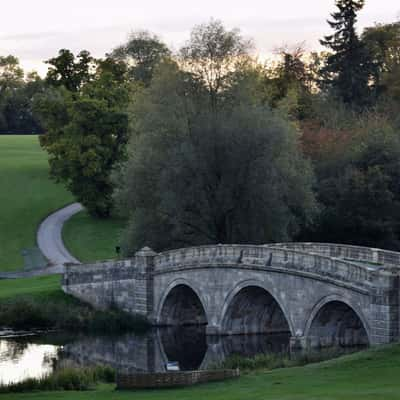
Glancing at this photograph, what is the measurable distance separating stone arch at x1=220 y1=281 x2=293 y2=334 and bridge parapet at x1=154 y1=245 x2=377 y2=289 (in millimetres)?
1545

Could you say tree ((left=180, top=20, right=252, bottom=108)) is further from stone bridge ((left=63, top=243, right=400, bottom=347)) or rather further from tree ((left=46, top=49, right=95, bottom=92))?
tree ((left=46, top=49, right=95, bottom=92))

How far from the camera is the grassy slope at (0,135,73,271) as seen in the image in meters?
76.4

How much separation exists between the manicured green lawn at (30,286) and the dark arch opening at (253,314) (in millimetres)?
11050

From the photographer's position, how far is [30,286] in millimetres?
59156

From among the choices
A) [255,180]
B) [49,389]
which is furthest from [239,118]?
[49,389]

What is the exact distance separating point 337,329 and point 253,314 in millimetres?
7205

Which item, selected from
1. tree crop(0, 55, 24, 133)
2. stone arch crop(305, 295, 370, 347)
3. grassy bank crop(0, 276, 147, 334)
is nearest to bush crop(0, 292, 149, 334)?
grassy bank crop(0, 276, 147, 334)

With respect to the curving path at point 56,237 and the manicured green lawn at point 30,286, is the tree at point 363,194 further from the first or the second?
the curving path at point 56,237

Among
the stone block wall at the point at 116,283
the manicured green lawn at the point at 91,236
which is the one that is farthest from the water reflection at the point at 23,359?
the manicured green lawn at the point at 91,236

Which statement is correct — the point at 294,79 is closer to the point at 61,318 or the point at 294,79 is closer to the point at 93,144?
the point at 93,144

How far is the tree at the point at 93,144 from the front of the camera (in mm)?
78500

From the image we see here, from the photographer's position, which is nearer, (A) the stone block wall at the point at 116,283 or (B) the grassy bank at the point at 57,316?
(B) the grassy bank at the point at 57,316

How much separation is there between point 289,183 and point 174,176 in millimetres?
5944

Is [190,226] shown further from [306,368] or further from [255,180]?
[306,368]
